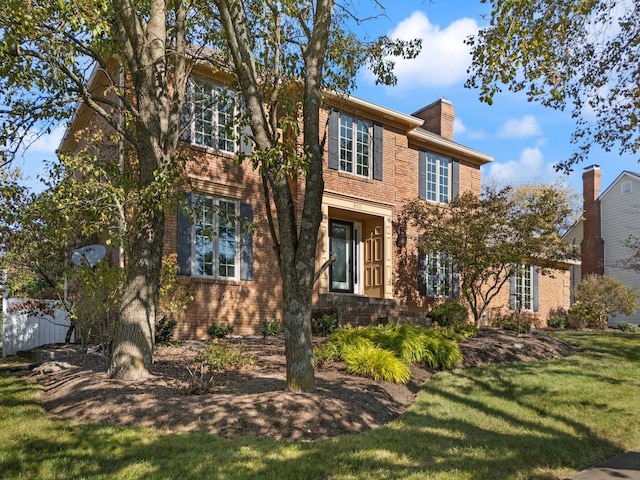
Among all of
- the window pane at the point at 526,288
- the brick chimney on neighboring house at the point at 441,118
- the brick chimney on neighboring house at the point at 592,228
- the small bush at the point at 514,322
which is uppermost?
the brick chimney on neighboring house at the point at 441,118

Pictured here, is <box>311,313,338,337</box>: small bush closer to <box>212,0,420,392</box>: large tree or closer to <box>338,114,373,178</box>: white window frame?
<box>338,114,373,178</box>: white window frame

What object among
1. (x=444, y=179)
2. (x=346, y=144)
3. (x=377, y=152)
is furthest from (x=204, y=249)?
(x=444, y=179)

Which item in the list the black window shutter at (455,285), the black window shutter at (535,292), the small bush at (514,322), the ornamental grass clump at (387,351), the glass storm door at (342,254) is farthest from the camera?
the black window shutter at (535,292)

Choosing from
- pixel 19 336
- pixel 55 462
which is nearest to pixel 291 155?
pixel 55 462

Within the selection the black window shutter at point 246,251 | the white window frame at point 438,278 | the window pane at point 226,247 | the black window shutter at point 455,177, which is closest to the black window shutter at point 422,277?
the white window frame at point 438,278

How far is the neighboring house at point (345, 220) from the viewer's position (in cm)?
1310

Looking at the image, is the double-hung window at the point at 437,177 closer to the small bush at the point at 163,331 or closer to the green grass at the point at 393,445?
the small bush at the point at 163,331

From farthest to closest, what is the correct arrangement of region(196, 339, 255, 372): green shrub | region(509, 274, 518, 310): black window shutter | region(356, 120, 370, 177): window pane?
region(509, 274, 518, 310): black window shutter < region(356, 120, 370, 177): window pane < region(196, 339, 255, 372): green shrub

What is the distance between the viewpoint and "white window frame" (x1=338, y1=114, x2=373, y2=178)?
16.3 metres

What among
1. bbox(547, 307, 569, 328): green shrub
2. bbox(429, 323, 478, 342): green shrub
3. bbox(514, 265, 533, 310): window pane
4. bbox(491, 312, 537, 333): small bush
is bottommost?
bbox(547, 307, 569, 328): green shrub

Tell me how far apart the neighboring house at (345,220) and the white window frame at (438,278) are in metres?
0.04

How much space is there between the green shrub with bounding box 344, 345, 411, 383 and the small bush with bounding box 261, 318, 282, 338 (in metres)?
5.61

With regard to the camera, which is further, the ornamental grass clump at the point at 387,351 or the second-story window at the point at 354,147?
the second-story window at the point at 354,147

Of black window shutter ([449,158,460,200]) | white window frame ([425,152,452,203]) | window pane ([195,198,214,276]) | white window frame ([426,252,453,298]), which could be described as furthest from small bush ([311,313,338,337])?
black window shutter ([449,158,460,200])
